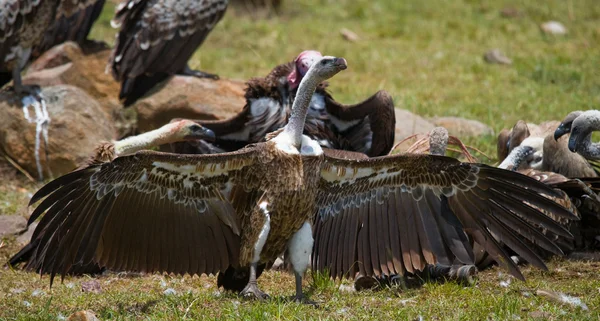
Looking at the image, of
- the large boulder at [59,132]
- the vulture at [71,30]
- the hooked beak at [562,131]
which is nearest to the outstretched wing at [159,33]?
the vulture at [71,30]

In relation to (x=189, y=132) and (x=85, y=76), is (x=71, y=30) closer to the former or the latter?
(x=85, y=76)

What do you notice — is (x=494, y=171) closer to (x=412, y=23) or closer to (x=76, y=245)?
(x=76, y=245)

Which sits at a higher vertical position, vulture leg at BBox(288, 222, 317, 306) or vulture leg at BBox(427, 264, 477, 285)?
vulture leg at BBox(288, 222, 317, 306)

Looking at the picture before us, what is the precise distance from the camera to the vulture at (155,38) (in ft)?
29.6

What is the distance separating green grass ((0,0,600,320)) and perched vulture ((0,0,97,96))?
154 cm

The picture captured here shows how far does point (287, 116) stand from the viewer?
6.53 metres

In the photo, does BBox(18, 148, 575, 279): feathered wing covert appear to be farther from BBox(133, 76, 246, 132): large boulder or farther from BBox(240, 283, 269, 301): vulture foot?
BBox(133, 76, 246, 132): large boulder

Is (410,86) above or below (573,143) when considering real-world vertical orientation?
below

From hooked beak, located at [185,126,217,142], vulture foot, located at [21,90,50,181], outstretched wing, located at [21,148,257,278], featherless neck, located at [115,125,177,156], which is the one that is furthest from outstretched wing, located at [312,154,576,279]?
vulture foot, located at [21,90,50,181]

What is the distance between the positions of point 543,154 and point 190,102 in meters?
3.31

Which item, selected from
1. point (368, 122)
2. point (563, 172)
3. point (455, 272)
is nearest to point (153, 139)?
point (368, 122)

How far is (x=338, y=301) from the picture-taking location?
15.7 ft

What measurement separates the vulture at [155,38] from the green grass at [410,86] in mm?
635

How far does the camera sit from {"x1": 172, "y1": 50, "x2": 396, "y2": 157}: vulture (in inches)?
259
